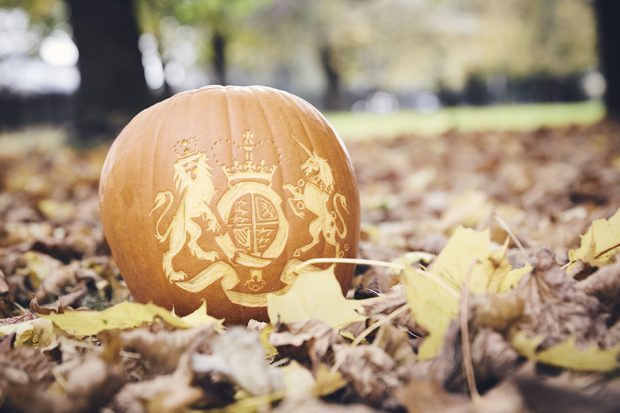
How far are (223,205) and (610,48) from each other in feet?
37.7

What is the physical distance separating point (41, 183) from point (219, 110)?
12.3 ft

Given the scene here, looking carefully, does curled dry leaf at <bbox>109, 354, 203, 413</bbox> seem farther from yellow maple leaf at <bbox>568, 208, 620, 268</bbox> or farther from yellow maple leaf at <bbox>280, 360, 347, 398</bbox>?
yellow maple leaf at <bbox>568, 208, 620, 268</bbox>

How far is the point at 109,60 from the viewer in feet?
25.9

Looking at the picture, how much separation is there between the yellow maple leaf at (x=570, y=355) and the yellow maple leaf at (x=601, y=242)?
47 centimetres

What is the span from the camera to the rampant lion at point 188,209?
1801 mm

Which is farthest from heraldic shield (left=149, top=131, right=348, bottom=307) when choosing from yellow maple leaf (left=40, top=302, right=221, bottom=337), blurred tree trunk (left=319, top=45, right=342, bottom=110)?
blurred tree trunk (left=319, top=45, right=342, bottom=110)

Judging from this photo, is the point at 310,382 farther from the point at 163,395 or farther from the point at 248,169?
the point at 248,169

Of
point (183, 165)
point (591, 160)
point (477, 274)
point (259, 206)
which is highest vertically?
point (183, 165)

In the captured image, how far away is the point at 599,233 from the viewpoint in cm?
166

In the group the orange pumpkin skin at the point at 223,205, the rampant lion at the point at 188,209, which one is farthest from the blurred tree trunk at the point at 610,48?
the rampant lion at the point at 188,209

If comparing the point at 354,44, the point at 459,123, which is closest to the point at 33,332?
the point at 459,123

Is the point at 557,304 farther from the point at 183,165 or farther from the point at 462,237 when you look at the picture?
the point at 183,165

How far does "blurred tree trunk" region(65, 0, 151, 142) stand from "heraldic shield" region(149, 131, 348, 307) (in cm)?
633

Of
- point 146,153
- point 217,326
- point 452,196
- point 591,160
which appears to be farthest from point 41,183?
point 591,160
